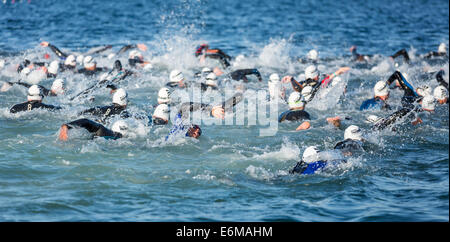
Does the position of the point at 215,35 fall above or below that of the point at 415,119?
above

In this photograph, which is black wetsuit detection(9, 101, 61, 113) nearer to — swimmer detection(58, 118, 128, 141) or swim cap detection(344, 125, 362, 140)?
swimmer detection(58, 118, 128, 141)

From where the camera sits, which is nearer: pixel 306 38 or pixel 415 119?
pixel 415 119

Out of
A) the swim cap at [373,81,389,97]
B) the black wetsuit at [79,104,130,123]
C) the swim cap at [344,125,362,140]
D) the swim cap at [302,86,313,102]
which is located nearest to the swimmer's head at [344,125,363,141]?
the swim cap at [344,125,362,140]

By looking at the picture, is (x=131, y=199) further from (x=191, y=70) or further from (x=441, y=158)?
(x=191, y=70)

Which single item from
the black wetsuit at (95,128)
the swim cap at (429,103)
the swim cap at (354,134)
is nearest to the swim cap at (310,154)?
the swim cap at (354,134)

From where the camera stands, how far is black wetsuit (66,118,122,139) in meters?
11.0

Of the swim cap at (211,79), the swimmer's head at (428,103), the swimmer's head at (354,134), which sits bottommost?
the swimmer's head at (354,134)

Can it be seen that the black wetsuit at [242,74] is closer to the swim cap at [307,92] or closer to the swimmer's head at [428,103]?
the swim cap at [307,92]

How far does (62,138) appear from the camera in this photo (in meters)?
11.3

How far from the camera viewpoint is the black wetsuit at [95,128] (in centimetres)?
1102
